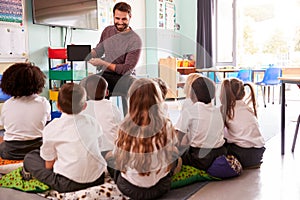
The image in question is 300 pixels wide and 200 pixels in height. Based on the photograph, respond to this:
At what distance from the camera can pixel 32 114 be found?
2078 millimetres

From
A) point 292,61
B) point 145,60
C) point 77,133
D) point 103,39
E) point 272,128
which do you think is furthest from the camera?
point 292,61

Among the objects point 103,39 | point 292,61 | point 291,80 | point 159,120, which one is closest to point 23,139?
point 159,120

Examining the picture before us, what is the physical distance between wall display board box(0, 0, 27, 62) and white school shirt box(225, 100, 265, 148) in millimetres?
2776

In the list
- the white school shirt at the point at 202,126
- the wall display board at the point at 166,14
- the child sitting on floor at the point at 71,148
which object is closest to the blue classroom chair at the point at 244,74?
the wall display board at the point at 166,14

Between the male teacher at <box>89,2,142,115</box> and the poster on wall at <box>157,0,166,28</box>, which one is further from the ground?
the poster on wall at <box>157,0,166,28</box>

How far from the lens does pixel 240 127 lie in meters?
2.20

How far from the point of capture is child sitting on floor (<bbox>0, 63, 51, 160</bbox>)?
205 cm

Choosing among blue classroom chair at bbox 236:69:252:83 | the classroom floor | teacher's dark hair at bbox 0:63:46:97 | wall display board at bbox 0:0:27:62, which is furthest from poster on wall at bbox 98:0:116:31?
the classroom floor

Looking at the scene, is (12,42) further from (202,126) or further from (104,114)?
(202,126)

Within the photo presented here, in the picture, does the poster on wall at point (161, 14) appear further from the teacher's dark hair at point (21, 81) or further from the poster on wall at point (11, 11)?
the teacher's dark hair at point (21, 81)

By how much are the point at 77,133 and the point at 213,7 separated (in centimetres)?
589

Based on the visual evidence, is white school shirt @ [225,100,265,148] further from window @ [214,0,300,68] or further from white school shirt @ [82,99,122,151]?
window @ [214,0,300,68]

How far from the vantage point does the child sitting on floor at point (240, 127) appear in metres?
2.18

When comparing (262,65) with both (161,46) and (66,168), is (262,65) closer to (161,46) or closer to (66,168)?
(161,46)
